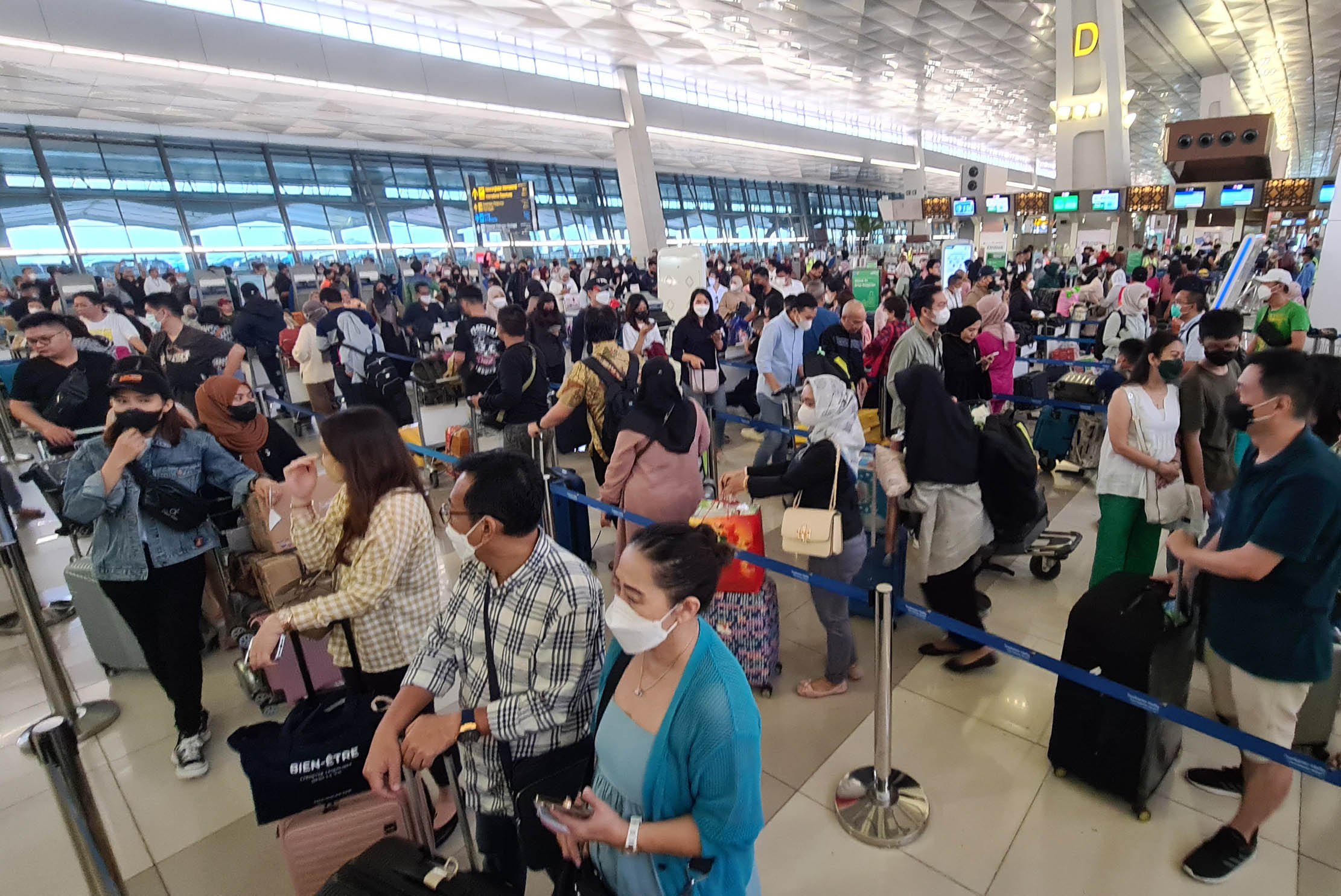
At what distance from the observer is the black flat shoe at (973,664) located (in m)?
3.68

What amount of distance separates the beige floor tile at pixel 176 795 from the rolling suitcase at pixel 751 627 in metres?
2.26

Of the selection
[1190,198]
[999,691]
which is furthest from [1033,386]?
[1190,198]

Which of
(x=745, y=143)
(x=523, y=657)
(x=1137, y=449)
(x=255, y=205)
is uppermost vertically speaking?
(x=745, y=143)

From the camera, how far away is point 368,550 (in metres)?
2.20

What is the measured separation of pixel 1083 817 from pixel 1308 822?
820mm

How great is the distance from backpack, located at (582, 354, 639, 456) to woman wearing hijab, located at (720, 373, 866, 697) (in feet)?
4.25

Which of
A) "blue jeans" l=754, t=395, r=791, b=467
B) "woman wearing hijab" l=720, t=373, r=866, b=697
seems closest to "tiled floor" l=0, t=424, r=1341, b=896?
"woman wearing hijab" l=720, t=373, r=866, b=697

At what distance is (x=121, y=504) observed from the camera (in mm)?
2945

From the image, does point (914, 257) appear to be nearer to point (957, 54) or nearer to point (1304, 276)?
point (957, 54)

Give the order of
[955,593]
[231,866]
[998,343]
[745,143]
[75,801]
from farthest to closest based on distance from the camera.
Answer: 1. [745,143]
2. [998,343]
3. [955,593]
4. [231,866]
5. [75,801]

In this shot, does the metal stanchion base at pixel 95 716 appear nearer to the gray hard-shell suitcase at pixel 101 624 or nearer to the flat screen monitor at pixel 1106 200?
the gray hard-shell suitcase at pixel 101 624

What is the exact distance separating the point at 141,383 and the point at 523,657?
88.0 inches

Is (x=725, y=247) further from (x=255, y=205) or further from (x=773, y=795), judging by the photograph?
(x=773, y=795)

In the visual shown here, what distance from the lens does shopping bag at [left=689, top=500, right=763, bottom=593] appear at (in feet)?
11.1
